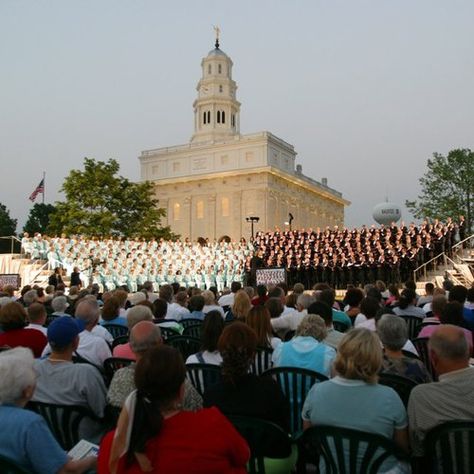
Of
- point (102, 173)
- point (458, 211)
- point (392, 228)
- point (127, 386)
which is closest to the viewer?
point (127, 386)

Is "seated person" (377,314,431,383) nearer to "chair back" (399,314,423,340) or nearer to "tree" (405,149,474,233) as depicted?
"chair back" (399,314,423,340)

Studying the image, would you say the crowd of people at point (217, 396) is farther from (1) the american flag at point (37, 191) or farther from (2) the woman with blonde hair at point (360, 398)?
(1) the american flag at point (37, 191)

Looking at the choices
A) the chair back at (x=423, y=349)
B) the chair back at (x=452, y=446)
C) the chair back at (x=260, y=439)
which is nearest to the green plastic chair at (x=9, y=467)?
the chair back at (x=260, y=439)

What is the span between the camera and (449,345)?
3279mm

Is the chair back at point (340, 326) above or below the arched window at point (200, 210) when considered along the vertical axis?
below

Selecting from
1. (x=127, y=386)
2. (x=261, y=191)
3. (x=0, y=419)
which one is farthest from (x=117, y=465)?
(x=261, y=191)

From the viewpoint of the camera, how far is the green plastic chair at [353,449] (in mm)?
2723

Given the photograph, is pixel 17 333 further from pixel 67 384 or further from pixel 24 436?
pixel 24 436

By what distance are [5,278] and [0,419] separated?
1726 centimetres

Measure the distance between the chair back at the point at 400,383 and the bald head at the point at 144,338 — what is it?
5.58 ft

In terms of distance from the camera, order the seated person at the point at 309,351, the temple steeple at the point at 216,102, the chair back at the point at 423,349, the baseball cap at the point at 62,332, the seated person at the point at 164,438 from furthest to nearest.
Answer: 1. the temple steeple at the point at 216,102
2. the chair back at the point at 423,349
3. the seated person at the point at 309,351
4. the baseball cap at the point at 62,332
5. the seated person at the point at 164,438

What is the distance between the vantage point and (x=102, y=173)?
39.3m

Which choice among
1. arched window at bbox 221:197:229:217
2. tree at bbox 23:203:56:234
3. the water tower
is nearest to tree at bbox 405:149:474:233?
the water tower

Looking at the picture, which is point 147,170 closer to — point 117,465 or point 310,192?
point 310,192
